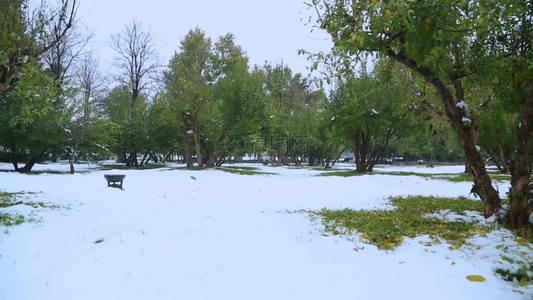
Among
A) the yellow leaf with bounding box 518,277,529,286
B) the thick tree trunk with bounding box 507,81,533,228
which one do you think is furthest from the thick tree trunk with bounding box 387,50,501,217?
the yellow leaf with bounding box 518,277,529,286

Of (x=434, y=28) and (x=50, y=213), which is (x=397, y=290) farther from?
(x=50, y=213)

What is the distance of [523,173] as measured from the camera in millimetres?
5008

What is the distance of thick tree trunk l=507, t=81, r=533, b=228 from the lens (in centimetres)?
495

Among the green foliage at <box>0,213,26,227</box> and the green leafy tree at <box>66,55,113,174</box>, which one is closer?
the green foliage at <box>0,213,26,227</box>

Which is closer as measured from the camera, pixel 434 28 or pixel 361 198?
pixel 434 28

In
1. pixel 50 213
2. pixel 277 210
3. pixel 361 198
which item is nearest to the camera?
pixel 50 213

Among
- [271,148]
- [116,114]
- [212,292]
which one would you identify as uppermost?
[116,114]

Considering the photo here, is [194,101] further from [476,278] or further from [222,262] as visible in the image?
[476,278]

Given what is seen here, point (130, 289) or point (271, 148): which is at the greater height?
point (271, 148)

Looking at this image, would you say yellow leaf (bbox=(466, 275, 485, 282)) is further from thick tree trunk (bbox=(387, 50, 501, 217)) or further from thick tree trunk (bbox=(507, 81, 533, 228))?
thick tree trunk (bbox=(387, 50, 501, 217))

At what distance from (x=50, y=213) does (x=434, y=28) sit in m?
7.24

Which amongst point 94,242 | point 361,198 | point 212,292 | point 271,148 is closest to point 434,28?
point 212,292

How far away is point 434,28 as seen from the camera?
176 inches

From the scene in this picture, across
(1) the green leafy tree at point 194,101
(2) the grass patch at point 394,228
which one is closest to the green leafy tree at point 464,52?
(2) the grass patch at point 394,228
